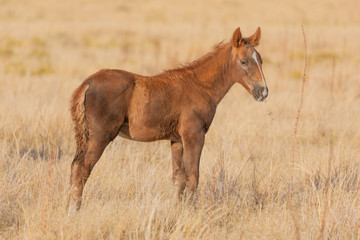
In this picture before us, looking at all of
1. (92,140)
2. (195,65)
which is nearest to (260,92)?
(195,65)

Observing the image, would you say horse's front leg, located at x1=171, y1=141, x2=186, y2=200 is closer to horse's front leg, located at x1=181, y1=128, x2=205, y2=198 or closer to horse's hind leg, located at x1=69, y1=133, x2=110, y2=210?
horse's front leg, located at x1=181, y1=128, x2=205, y2=198

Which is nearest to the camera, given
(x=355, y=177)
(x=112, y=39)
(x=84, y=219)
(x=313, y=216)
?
(x=84, y=219)

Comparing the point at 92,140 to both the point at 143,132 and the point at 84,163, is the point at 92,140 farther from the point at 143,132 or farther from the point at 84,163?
the point at 143,132

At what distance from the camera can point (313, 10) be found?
56.7 m

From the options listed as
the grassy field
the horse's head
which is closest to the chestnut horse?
the horse's head

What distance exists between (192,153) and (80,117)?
1.10m

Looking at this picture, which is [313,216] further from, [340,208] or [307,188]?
[307,188]

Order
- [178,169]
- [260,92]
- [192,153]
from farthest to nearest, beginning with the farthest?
[178,169], [260,92], [192,153]

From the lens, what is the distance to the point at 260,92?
194 inches

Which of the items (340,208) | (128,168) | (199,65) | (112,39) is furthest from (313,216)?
(112,39)

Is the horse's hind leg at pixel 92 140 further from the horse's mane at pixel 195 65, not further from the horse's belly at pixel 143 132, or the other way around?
the horse's mane at pixel 195 65

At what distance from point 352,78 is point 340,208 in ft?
28.8

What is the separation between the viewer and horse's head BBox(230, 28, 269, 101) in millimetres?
4914

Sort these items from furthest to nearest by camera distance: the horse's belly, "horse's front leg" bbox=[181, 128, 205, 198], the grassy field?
Answer: "horse's front leg" bbox=[181, 128, 205, 198]
the horse's belly
the grassy field
